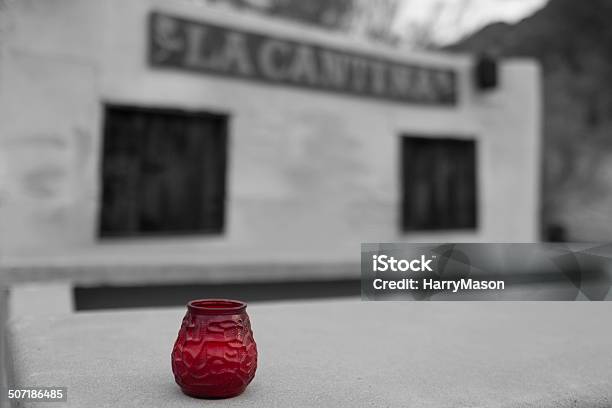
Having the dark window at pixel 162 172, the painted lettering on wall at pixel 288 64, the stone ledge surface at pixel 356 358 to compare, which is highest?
the painted lettering on wall at pixel 288 64

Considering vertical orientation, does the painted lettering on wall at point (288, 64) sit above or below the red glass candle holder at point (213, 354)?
above

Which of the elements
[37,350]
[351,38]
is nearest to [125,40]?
Result: [351,38]

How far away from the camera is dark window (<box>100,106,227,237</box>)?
4977 mm

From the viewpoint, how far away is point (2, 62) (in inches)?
173

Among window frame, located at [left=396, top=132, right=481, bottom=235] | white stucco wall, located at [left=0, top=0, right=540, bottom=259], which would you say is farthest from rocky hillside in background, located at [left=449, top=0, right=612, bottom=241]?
window frame, located at [left=396, top=132, right=481, bottom=235]

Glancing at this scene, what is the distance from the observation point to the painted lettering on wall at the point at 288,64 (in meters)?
5.12

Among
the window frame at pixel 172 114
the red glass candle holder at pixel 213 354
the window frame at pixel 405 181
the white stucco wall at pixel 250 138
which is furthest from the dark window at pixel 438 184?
the red glass candle holder at pixel 213 354

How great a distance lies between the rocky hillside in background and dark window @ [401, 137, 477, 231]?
685 cm

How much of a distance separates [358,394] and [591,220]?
1556 cm

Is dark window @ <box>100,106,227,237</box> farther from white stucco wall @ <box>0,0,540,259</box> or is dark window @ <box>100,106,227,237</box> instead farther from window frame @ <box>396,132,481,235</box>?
window frame @ <box>396,132,481,235</box>

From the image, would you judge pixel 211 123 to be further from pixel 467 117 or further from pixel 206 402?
pixel 206 402

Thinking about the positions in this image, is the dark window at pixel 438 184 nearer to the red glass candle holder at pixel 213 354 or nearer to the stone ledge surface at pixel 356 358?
the stone ledge surface at pixel 356 358

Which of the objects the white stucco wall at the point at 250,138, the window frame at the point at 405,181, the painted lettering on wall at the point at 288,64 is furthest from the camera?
the window frame at the point at 405,181

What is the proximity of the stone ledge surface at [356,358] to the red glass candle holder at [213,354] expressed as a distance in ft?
0.13
